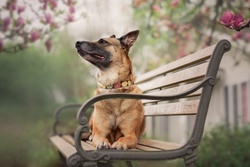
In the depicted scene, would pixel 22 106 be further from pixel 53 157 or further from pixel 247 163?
pixel 247 163

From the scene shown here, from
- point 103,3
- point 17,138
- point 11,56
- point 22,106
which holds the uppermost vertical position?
point 103,3

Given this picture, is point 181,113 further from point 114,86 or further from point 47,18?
point 47,18

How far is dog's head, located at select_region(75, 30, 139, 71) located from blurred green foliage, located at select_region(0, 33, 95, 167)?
3189mm

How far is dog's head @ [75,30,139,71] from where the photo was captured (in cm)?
Result: 231

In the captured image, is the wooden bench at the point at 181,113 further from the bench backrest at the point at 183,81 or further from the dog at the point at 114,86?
the dog at the point at 114,86

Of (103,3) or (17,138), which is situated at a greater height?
(103,3)

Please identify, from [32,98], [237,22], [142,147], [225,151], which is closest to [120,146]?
[142,147]

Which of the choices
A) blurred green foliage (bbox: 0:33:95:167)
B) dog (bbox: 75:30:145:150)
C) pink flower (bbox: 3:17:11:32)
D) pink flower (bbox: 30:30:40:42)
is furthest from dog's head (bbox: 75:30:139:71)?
blurred green foliage (bbox: 0:33:95:167)

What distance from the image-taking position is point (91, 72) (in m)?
6.56

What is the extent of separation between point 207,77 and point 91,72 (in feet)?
15.2

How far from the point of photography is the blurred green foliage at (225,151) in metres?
4.79

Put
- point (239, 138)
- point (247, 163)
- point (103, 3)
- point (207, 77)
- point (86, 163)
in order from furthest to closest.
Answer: point (103, 3)
point (239, 138)
point (247, 163)
point (207, 77)
point (86, 163)

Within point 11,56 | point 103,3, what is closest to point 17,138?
point 11,56

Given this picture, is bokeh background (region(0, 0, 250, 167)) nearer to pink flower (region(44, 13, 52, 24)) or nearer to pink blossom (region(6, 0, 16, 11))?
pink flower (region(44, 13, 52, 24))
